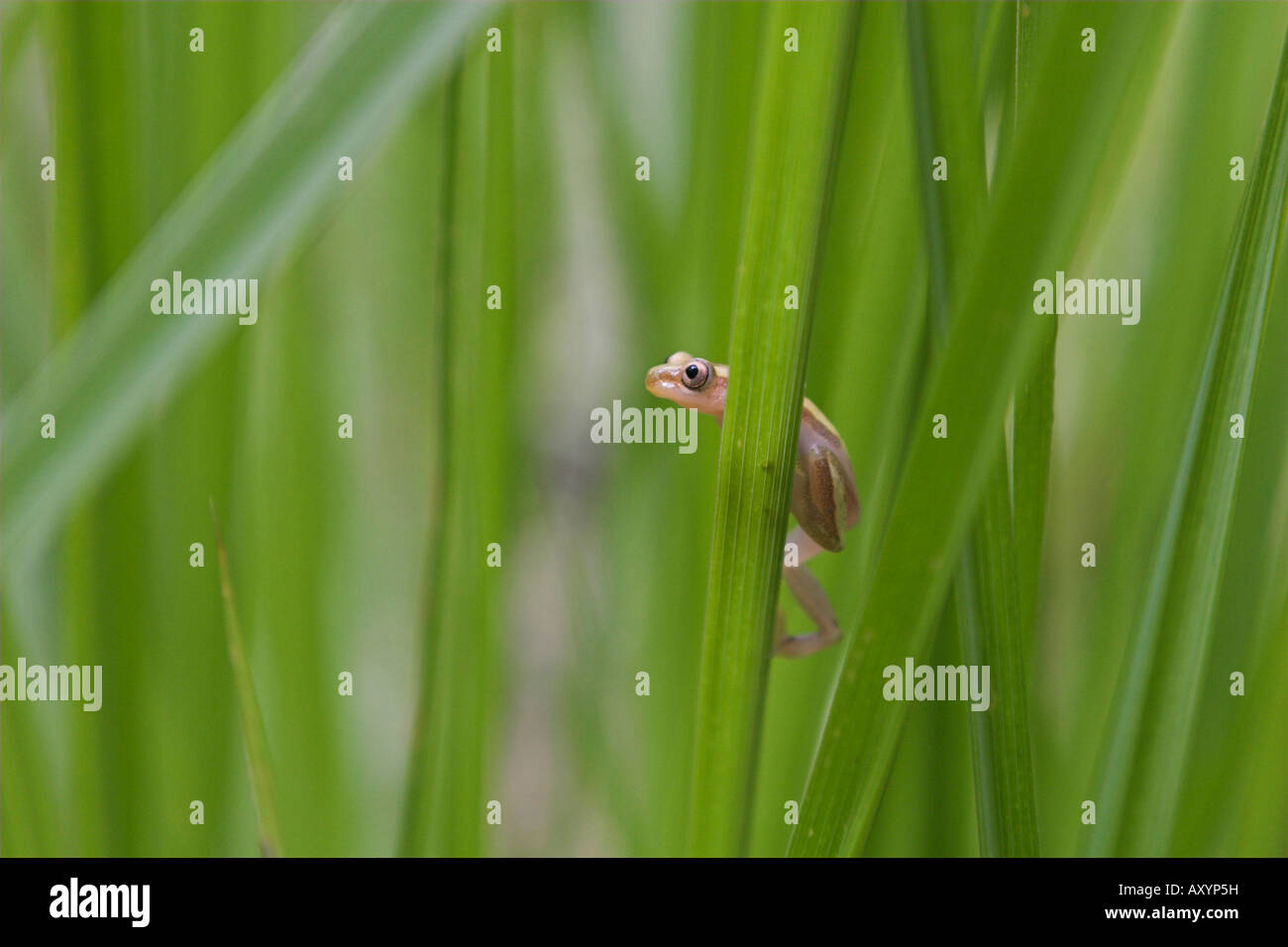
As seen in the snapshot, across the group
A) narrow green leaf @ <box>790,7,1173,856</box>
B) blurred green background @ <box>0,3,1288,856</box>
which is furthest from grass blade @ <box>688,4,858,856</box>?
blurred green background @ <box>0,3,1288,856</box>

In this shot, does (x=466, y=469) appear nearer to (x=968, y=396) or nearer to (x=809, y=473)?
(x=809, y=473)

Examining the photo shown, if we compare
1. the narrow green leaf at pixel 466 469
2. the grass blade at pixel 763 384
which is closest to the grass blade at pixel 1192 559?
the grass blade at pixel 763 384

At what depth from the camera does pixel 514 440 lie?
847mm

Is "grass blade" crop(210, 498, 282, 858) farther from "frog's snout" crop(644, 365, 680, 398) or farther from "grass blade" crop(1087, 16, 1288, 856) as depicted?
"grass blade" crop(1087, 16, 1288, 856)

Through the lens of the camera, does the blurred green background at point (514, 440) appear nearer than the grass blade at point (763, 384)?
No

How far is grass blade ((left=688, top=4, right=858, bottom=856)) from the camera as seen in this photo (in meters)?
0.44

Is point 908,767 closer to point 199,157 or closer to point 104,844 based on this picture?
point 104,844

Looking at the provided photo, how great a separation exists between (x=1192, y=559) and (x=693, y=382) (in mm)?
393

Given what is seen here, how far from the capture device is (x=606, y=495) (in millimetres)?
929

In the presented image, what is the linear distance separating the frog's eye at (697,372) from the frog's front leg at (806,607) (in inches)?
6.4

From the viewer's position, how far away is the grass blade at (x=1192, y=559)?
56 cm

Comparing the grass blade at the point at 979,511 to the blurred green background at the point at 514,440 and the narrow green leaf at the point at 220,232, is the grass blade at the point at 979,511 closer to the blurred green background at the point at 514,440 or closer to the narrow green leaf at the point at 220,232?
the blurred green background at the point at 514,440

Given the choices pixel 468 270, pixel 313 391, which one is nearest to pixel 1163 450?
pixel 468 270
